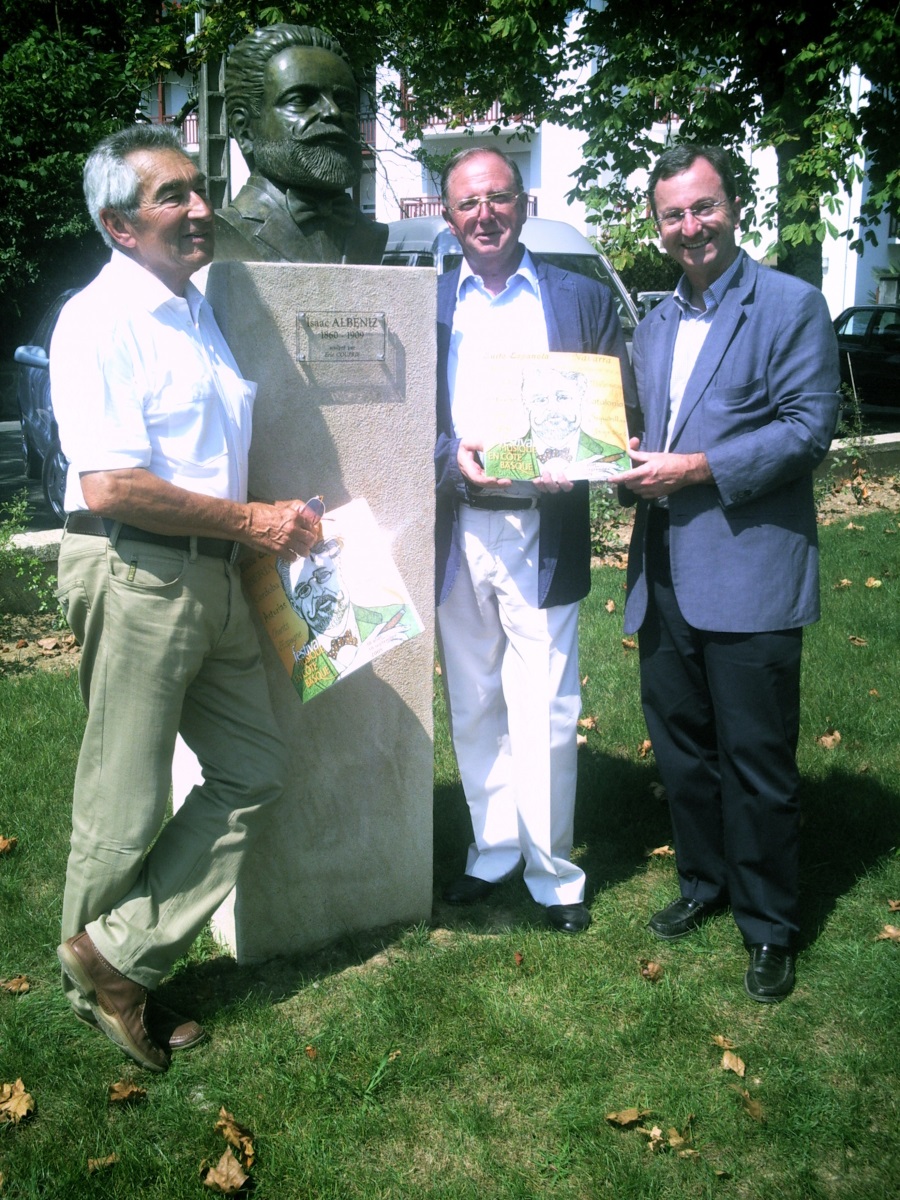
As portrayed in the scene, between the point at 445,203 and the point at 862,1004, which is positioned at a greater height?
the point at 445,203

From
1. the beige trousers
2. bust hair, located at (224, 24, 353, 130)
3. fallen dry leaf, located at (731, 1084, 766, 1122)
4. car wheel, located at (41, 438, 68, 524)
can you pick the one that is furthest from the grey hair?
car wheel, located at (41, 438, 68, 524)

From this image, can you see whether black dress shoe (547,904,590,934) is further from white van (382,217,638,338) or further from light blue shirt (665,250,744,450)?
white van (382,217,638,338)

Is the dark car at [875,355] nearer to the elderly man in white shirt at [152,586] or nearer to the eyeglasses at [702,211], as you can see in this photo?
the eyeglasses at [702,211]

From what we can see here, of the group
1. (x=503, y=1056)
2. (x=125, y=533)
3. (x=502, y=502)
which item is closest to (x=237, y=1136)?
(x=503, y=1056)

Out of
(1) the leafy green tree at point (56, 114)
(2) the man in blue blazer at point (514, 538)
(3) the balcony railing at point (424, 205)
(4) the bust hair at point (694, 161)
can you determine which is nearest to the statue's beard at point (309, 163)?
(2) the man in blue blazer at point (514, 538)

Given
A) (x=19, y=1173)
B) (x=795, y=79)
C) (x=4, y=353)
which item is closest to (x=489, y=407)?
(x=19, y=1173)

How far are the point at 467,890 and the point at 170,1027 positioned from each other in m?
1.22

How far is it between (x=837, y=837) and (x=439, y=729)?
1954mm

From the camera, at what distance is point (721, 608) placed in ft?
12.0

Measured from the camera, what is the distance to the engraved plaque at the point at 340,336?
349 cm

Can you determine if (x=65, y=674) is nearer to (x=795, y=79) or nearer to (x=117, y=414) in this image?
(x=117, y=414)

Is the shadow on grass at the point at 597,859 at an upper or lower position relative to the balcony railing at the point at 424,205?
lower

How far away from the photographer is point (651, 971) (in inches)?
150

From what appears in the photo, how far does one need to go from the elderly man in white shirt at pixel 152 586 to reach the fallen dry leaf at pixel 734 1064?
4.77 feet
